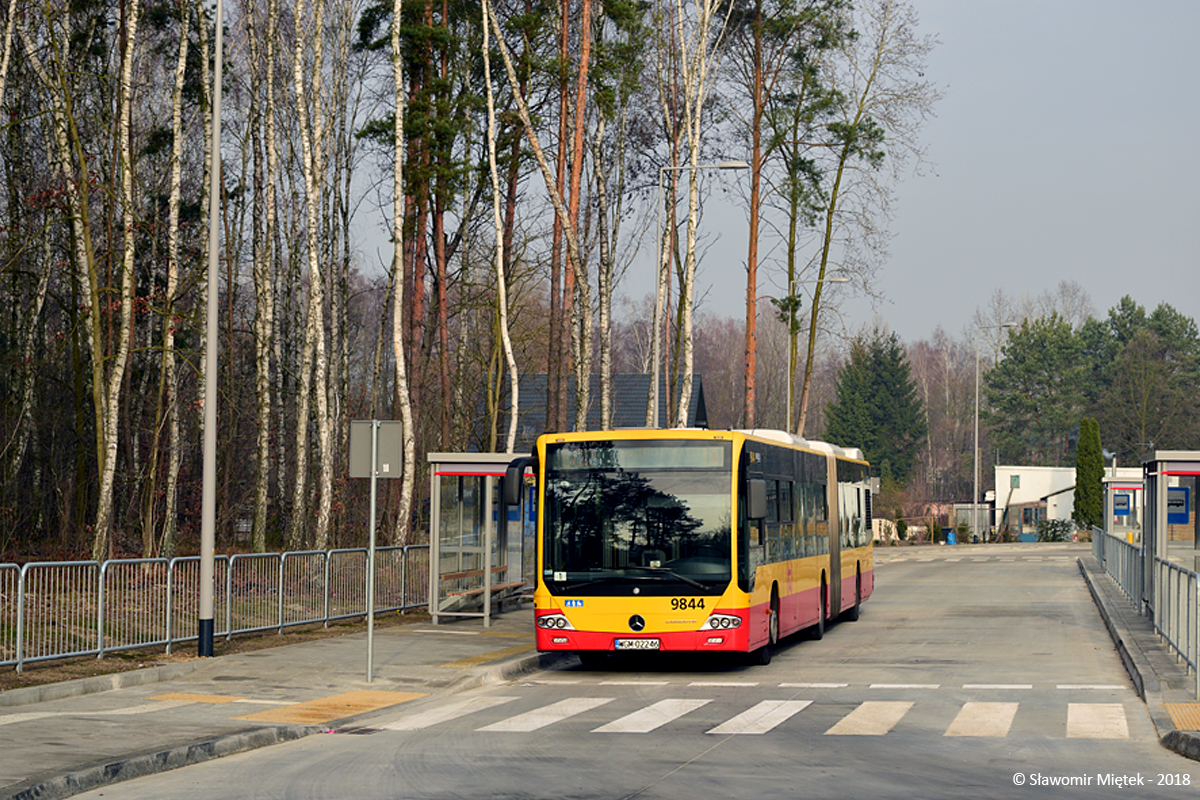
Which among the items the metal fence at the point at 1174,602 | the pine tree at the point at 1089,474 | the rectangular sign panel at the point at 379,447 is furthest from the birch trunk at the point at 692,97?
the pine tree at the point at 1089,474

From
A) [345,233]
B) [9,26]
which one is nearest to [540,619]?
[9,26]

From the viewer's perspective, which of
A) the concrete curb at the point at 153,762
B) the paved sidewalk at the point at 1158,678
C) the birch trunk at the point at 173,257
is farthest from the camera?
the birch trunk at the point at 173,257

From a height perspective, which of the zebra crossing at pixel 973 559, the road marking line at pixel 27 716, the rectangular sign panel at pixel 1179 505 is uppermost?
the rectangular sign panel at pixel 1179 505

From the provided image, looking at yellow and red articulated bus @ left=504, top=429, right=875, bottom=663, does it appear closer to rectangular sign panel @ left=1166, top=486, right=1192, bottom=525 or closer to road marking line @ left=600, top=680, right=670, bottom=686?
road marking line @ left=600, top=680, right=670, bottom=686

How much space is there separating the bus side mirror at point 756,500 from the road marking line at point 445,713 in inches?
141

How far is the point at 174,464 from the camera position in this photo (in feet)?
97.8

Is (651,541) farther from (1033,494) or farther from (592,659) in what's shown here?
(1033,494)

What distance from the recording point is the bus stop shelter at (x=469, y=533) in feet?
71.2

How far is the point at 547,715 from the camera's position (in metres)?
13.3

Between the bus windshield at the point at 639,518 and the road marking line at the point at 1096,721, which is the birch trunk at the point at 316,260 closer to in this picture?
the bus windshield at the point at 639,518

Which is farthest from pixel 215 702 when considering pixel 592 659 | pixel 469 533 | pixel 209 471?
pixel 469 533

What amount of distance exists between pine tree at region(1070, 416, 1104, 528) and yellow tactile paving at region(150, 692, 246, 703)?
72878 millimetres

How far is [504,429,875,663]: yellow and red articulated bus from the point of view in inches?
643

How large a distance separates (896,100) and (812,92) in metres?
2.73
